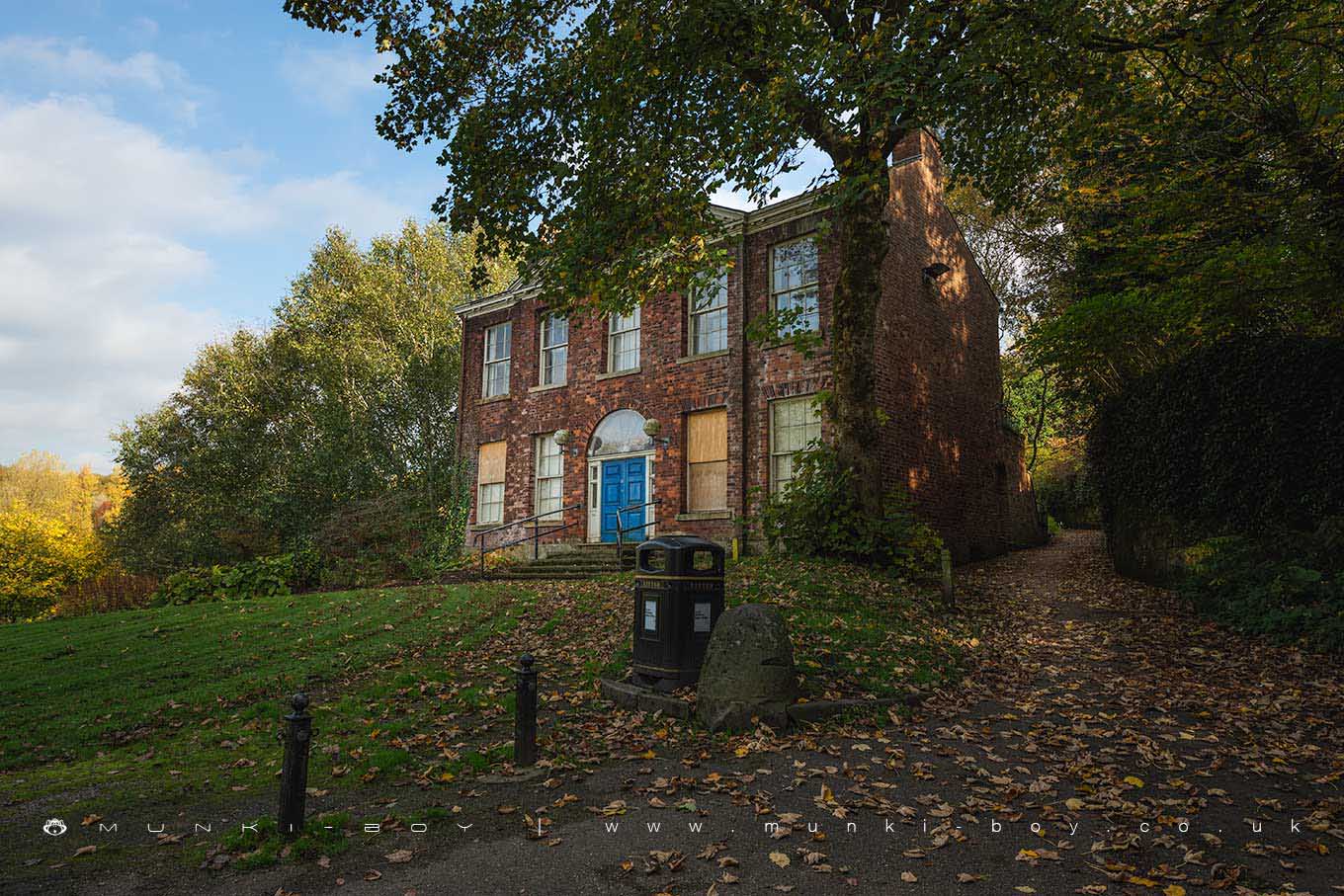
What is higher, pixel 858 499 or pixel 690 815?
pixel 858 499

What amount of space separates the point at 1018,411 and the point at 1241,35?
26983mm

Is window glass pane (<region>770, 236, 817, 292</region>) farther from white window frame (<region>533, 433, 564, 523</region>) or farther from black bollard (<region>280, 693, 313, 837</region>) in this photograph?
black bollard (<region>280, 693, 313, 837</region>)

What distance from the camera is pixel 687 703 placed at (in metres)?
6.99

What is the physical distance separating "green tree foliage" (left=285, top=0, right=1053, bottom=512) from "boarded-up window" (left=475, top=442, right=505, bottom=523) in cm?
962

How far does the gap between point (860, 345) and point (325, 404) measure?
2290 cm

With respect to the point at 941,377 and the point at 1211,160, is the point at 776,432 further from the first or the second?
the point at 1211,160

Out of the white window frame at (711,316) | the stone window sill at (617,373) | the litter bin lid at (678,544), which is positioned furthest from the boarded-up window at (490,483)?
the litter bin lid at (678,544)

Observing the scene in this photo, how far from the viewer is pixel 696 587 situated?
750cm

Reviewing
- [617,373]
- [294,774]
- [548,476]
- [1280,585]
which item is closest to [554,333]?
[617,373]

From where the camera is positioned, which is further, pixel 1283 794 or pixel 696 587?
pixel 696 587

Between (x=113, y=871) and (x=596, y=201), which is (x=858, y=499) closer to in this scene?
(x=596, y=201)

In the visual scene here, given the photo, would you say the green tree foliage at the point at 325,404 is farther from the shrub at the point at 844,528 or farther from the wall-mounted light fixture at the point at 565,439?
the shrub at the point at 844,528

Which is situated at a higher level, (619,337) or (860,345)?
(619,337)

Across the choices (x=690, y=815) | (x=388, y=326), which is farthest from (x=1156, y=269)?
(x=388, y=326)
